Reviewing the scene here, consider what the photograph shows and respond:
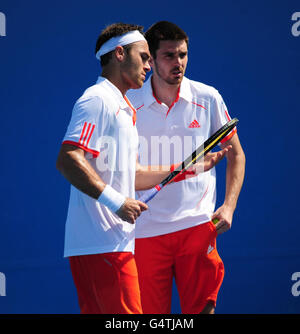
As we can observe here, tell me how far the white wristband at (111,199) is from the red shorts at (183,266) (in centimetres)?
83

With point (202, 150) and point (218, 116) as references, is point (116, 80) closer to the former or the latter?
point (202, 150)

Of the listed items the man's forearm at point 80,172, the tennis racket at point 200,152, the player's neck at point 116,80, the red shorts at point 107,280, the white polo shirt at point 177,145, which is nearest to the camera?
the man's forearm at point 80,172

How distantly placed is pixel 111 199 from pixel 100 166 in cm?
16

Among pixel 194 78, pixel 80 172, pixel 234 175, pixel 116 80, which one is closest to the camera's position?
pixel 80 172

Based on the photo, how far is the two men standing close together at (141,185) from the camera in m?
2.79

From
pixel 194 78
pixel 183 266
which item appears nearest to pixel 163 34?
pixel 183 266

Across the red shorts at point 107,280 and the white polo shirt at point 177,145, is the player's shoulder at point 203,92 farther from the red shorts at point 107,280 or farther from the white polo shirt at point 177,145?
the red shorts at point 107,280

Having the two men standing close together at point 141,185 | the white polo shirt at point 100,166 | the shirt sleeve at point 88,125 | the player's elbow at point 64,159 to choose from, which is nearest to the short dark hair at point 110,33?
the two men standing close together at point 141,185

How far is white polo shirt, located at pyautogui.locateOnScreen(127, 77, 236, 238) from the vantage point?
3521mm

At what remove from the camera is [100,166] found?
2828mm

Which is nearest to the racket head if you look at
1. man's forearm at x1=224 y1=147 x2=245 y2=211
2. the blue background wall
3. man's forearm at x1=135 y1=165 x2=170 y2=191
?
man's forearm at x1=135 y1=165 x2=170 y2=191

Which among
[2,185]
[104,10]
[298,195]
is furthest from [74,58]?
[298,195]

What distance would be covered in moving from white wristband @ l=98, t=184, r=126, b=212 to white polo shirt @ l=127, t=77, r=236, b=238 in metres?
0.73
